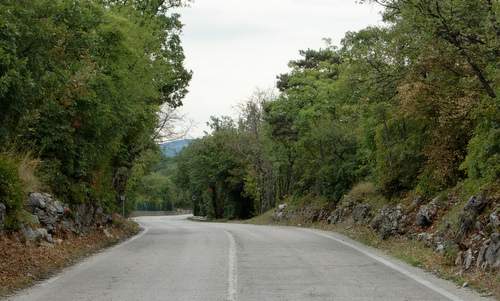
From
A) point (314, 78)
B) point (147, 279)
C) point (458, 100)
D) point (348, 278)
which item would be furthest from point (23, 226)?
point (314, 78)

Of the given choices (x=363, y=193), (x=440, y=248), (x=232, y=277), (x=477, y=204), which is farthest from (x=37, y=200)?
(x=363, y=193)

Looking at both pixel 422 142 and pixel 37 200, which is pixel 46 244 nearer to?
pixel 37 200

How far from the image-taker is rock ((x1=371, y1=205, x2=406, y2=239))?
67.1 ft

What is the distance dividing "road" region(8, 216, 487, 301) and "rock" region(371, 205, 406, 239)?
2.73m

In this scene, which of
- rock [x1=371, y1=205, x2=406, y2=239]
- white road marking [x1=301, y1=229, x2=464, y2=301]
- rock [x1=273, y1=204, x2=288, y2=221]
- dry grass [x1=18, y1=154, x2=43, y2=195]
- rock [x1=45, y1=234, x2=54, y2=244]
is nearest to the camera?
white road marking [x1=301, y1=229, x2=464, y2=301]

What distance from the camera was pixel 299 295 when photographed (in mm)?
10078

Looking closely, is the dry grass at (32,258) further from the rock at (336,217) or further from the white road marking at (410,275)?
the rock at (336,217)

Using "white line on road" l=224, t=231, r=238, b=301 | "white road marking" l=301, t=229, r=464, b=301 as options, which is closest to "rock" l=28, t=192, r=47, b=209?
"white line on road" l=224, t=231, r=238, b=301

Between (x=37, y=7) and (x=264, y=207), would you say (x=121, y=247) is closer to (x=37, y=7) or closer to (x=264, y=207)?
(x=37, y=7)

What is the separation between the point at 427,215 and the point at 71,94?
35.9ft

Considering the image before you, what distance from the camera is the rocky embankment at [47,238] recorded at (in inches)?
489

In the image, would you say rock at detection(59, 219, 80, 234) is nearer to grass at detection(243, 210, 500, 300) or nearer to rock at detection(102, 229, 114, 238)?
rock at detection(102, 229, 114, 238)

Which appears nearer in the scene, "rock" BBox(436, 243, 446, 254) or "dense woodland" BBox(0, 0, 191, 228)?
"dense woodland" BBox(0, 0, 191, 228)

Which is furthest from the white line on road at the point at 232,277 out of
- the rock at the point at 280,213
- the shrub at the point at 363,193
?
the rock at the point at 280,213
